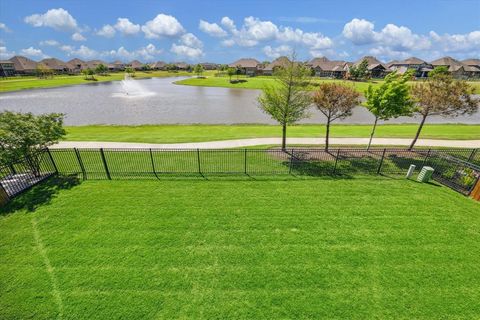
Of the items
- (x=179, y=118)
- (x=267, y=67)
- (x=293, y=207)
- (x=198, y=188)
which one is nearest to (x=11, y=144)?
(x=198, y=188)

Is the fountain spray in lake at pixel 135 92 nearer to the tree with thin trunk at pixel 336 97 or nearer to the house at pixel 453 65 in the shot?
the tree with thin trunk at pixel 336 97

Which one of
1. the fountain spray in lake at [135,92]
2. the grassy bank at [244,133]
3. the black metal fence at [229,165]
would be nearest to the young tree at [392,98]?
the black metal fence at [229,165]

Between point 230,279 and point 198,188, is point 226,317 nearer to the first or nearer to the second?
point 230,279

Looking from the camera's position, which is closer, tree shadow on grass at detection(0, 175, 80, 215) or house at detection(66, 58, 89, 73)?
tree shadow on grass at detection(0, 175, 80, 215)

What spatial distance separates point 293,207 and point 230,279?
13.8ft

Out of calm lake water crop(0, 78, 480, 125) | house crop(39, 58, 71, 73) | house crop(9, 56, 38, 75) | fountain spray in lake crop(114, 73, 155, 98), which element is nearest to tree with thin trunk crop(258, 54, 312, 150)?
calm lake water crop(0, 78, 480, 125)

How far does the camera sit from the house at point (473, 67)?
3831 inches

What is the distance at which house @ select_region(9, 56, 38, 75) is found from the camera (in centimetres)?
10249

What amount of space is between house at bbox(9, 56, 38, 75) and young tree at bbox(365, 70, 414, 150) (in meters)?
135

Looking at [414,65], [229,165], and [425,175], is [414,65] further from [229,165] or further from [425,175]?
[229,165]

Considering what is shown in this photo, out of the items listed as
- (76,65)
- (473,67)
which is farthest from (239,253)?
(76,65)

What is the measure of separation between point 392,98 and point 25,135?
62.7 ft

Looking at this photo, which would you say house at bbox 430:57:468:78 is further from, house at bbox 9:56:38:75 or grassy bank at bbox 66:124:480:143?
house at bbox 9:56:38:75

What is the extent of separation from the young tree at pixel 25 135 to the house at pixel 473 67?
443 feet
